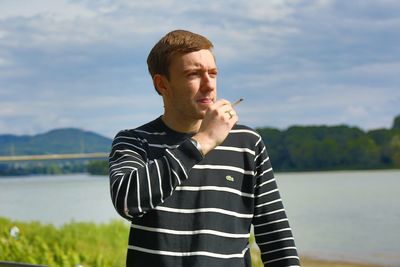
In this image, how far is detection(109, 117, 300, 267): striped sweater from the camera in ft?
6.57

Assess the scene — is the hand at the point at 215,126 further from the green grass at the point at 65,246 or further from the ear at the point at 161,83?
the green grass at the point at 65,246

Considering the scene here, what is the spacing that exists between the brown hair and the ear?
0.04 feet

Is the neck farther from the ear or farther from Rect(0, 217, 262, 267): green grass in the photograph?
Rect(0, 217, 262, 267): green grass

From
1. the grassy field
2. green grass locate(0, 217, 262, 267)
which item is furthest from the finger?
the grassy field

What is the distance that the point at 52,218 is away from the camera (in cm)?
1033

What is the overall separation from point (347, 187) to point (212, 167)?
30.1 m

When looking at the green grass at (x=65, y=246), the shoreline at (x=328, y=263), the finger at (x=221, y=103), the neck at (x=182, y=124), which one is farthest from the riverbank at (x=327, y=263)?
the finger at (x=221, y=103)

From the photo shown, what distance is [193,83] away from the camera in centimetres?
215

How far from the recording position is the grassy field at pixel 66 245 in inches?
300

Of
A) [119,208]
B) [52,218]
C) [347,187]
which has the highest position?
[119,208]

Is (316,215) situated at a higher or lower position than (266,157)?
lower

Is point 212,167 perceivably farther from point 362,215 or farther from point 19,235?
point 362,215

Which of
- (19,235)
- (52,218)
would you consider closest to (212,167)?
(19,235)

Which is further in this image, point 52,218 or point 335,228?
point 335,228
